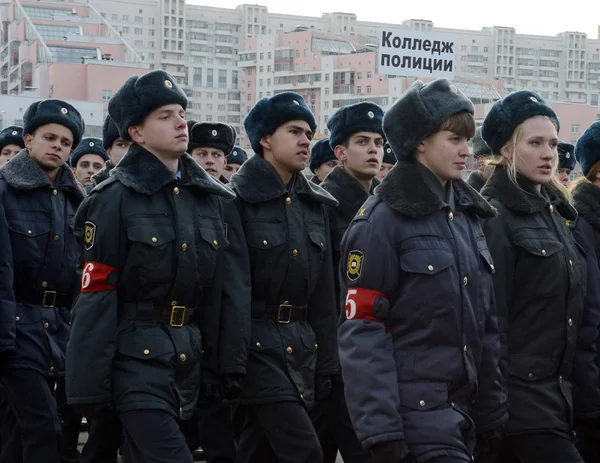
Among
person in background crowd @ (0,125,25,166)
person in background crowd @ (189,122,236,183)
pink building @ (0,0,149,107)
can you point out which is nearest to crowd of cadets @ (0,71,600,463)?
person in background crowd @ (189,122,236,183)

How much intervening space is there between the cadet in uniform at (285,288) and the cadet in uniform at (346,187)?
40 cm

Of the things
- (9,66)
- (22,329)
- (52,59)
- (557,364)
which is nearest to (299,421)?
(557,364)

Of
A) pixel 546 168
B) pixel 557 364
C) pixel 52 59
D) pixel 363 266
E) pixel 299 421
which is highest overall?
pixel 52 59

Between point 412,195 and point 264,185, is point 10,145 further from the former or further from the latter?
point 412,195

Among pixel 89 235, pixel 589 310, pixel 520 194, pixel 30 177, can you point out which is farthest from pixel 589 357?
pixel 30 177

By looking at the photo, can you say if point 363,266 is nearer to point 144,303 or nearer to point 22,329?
point 144,303

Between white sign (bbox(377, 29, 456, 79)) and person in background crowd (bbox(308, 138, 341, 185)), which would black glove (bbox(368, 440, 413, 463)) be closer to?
person in background crowd (bbox(308, 138, 341, 185))

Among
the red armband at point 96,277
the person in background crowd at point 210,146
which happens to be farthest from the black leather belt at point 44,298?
the person in background crowd at point 210,146

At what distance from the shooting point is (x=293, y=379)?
6.93 meters

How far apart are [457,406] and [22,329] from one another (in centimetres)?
335

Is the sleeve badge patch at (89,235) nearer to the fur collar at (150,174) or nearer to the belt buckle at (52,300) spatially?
the fur collar at (150,174)

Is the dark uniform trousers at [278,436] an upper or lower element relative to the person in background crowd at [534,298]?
lower

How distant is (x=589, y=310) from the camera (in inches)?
253

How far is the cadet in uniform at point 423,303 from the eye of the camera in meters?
5.07
